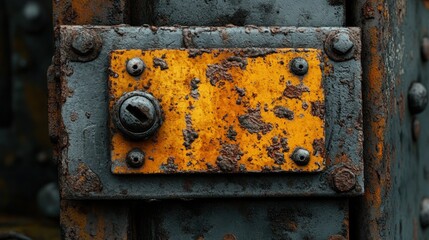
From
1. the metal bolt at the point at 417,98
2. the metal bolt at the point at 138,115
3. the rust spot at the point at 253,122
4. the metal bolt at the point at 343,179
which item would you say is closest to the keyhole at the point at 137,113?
the metal bolt at the point at 138,115

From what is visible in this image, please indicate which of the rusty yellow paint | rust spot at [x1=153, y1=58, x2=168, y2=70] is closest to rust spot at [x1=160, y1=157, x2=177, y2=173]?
the rusty yellow paint

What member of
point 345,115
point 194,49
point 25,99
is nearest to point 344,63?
point 345,115

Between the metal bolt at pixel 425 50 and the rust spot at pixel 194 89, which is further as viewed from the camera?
the metal bolt at pixel 425 50

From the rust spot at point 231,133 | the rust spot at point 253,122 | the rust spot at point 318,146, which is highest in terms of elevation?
the rust spot at point 253,122

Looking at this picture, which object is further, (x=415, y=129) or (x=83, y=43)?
(x=415, y=129)

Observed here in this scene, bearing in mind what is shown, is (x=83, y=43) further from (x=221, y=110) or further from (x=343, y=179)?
(x=343, y=179)

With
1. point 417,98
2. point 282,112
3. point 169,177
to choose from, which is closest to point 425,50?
point 417,98

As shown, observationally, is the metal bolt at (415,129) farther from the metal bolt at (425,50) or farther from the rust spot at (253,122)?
the rust spot at (253,122)
